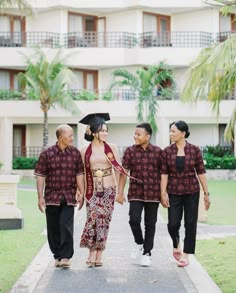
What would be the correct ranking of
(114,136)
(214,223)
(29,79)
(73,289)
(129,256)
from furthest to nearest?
(114,136), (29,79), (214,223), (129,256), (73,289)

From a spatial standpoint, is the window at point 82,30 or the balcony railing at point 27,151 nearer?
the balcony railing at point 27,151

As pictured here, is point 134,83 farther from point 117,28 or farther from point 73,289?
point 73,289

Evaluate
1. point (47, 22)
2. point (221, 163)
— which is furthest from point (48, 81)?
point (221, 163)

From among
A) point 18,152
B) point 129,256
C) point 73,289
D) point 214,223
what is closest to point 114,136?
point 18,152

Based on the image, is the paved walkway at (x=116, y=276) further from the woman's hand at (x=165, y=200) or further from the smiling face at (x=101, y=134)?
the smiling face at (x=101, y=134)

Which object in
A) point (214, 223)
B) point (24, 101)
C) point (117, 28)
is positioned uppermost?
point (117, 28)

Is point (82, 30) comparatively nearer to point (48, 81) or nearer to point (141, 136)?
point (48, 81)

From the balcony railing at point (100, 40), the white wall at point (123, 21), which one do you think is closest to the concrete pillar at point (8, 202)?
the balcony railing at point (100, 40)

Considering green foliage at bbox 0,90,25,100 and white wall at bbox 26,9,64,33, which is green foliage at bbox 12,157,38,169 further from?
white wall at bbox 26,9,64,33

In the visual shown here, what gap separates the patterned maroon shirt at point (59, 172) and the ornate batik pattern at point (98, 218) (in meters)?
0.30

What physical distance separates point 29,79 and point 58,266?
27.5m

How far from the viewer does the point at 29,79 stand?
37250 mm

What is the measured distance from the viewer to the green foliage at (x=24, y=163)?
40.2 metres

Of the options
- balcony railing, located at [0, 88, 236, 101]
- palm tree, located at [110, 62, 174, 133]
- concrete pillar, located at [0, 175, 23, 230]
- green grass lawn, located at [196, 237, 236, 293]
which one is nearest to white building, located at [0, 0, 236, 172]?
balcony railing, located at [0, 88, 236, 101]
